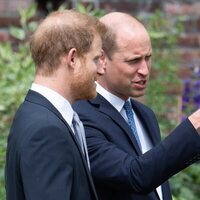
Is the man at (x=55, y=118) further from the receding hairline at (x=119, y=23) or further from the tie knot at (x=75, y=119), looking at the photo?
the receding hairline at (x=119, y=23)

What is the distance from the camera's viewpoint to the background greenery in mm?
4836

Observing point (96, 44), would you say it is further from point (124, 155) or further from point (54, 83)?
point (124, 155)

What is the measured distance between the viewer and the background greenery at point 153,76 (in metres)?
4.84

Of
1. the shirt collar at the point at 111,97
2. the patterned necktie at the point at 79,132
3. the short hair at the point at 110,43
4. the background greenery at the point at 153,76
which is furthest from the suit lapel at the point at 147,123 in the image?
the background greenery at the point at 153,76

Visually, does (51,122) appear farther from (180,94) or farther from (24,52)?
(180,94)

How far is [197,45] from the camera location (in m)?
6.15

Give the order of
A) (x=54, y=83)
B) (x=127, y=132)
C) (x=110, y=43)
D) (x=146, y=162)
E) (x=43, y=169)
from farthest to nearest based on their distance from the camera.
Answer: (x=110, y=43) < (x=127, y=132) < (x=146, y=162) < (x=54, y=83) < (x=43, y=169)

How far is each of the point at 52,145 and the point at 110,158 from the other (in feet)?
1.48

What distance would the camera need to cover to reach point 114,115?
3.33m

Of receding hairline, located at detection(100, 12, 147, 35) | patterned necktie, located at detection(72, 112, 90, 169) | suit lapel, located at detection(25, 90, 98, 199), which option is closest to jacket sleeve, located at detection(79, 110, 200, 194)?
patterned necktie, located at detection(72, 112, 90, 169)

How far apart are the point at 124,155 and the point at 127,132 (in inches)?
6.8

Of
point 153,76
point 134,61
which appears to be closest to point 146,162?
point 134,61

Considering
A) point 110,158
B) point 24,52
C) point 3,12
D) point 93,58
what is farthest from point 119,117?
point 3,12

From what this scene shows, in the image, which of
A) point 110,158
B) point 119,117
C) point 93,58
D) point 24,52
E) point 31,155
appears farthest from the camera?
point 24,52
